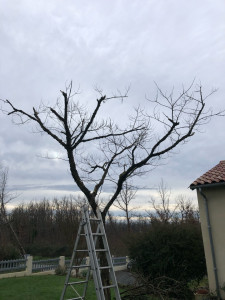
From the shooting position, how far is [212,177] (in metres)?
10.9

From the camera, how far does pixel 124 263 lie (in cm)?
2186

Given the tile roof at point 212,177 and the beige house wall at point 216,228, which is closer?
the beige house wall at point 216,228

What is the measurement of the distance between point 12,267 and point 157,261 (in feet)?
28.0

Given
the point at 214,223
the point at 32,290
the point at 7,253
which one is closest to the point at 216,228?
the point at 214,223

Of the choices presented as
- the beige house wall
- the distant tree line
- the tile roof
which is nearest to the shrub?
the distant tree line

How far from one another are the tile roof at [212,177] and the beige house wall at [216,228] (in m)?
0.37

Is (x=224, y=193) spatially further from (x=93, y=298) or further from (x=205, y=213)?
(x=93, y=298)

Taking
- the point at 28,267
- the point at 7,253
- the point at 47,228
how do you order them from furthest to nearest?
the point at 47,228
the point at 7,253
the point at 28,267

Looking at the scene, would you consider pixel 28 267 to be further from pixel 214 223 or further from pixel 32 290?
pixel 214 223

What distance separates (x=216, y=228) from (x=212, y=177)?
1.83 m

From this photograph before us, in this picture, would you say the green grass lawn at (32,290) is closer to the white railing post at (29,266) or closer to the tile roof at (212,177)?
the white railing post at (29,266)

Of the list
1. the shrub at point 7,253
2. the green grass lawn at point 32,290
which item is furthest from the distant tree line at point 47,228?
the green grass lawn at point 32,290

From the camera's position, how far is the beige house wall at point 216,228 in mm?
10023

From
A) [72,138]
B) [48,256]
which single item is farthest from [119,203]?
[72,138]
